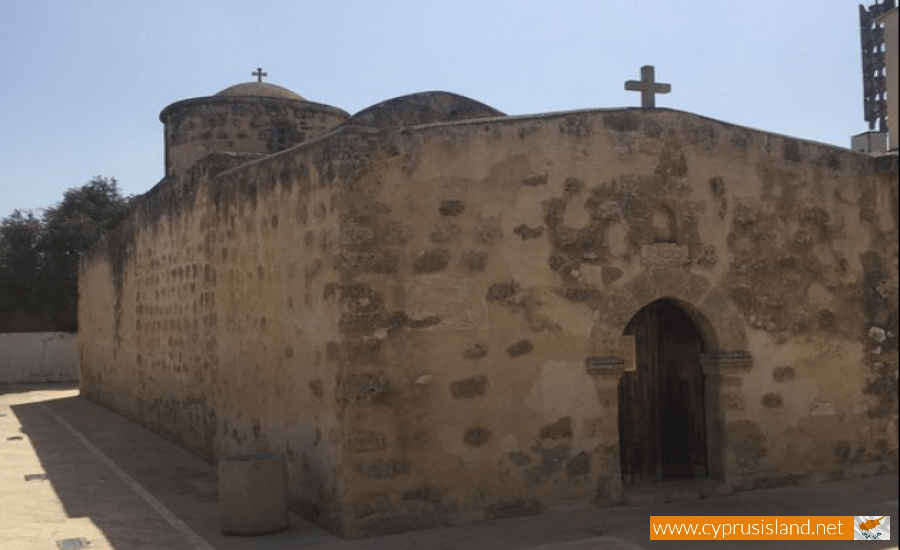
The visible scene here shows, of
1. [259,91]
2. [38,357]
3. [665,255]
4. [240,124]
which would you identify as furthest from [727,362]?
[38,357]

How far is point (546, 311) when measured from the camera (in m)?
7.01

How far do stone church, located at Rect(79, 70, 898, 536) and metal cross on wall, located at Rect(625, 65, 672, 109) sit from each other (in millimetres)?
288

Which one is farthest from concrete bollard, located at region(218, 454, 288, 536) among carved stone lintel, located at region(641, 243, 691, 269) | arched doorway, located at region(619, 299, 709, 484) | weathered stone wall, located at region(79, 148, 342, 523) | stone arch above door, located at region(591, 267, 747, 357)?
carved stone lintel, located at region(641, 243, 691, 269)

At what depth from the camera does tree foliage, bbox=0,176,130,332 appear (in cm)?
2672

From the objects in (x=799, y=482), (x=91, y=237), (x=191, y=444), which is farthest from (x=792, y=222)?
(x=91, y=237)

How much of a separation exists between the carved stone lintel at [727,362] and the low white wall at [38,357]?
22017 millimetres

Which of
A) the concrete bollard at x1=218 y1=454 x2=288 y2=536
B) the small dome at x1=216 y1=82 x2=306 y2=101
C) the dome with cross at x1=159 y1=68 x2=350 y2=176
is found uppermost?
the small dome at x1=216 y1=82 x2=306 y2=101

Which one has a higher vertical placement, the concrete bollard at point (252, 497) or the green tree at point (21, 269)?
the green tree at point (21, 269)

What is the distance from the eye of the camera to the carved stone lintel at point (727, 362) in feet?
24.7

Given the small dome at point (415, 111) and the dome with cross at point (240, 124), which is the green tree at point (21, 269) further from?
the small dome at point (415, 111)

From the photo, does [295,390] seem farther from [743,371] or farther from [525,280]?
[743,371]

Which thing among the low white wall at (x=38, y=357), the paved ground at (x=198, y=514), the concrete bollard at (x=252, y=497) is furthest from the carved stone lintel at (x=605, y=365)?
the low white wall at (x=38, y=357)

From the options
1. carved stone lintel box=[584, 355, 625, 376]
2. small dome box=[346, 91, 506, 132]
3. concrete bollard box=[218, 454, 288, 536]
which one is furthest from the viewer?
small dome box=[346, 91, 506, 132]

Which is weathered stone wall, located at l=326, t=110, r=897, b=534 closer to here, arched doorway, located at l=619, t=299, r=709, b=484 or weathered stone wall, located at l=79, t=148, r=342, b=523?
arched doorway, located at l=619, t=299, r=709, b=484
